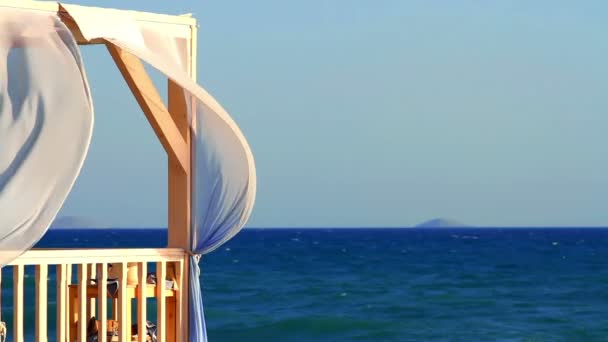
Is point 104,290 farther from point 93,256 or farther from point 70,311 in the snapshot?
point 70,311

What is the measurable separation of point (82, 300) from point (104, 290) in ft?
0.41

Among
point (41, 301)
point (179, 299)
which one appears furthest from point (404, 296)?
point (41, 301)

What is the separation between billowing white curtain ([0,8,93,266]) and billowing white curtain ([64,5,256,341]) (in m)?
0.60

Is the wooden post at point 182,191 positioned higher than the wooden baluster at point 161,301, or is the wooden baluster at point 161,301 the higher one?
the wooden post at point 182,191

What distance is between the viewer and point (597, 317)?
2319 cm

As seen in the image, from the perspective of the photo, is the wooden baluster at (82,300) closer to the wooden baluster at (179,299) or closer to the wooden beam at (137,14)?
the wooden baluster at (179,299)

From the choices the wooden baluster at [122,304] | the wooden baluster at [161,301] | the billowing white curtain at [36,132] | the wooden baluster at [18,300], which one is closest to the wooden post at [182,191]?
the wooden baluster at [161,301]

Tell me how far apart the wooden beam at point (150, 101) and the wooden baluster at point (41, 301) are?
93cm

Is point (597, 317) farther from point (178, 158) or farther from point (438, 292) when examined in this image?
point (178, 158)

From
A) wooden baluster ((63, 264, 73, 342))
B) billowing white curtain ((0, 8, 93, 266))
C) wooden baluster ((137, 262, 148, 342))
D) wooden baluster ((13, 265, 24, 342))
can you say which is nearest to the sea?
wooden baluster ((63, 264, 73, 342))

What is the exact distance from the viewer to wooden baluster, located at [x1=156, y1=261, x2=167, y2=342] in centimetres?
657

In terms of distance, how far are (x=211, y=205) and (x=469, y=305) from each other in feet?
60.9

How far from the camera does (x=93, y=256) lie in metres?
6.32

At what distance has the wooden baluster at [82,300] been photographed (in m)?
6.31
